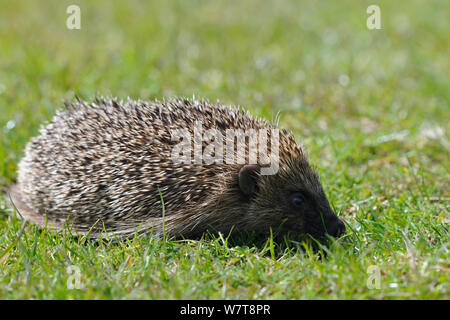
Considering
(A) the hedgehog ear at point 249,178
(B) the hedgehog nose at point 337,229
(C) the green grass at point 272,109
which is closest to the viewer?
(C) the green grass at point 272,109

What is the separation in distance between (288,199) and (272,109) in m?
3.26

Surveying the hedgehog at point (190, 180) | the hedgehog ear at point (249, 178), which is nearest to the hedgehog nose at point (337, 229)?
the hedgehog at point (190, 180)

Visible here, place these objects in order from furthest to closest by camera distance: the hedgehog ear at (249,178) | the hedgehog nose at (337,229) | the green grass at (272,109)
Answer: the hedgehog ear at (249,178) < the hedgehog nose at (337,229) < the green grass at (272,109)

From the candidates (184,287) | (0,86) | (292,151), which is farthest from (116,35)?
(184,287)

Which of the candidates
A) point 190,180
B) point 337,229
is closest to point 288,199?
point 337,229

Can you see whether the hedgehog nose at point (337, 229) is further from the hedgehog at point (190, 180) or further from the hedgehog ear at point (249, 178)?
the hedgehog ear at point (249, 178)

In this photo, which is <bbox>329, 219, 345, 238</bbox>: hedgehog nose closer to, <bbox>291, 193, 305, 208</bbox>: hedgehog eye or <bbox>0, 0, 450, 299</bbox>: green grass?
<bbox>0, 0, 450, 299</bbox>: green grass

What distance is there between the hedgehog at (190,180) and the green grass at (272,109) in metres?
0.23

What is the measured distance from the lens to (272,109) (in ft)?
27.4

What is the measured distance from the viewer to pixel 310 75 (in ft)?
32.1

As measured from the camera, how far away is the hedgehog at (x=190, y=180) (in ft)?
17.0

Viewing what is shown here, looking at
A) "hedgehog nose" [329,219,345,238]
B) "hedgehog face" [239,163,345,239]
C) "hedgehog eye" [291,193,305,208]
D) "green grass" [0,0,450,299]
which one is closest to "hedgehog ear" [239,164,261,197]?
"hedgehog face" [239,163,345,239]

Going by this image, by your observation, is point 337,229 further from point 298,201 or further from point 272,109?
point 272,109
